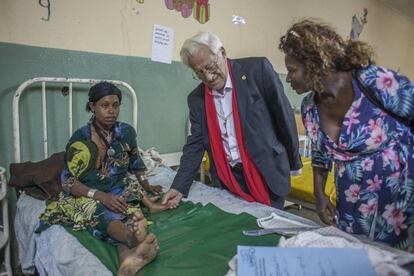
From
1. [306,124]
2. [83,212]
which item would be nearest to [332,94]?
[306,124]

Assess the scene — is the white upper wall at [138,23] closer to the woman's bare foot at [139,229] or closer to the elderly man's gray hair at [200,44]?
the elderly man's gray hair at [200,44]

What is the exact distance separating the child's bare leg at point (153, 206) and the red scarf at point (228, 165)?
Answer: 37 centimetres

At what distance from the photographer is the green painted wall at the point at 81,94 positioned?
1846mm

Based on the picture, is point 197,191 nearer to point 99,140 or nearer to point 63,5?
point 99,140

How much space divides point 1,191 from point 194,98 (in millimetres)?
1102

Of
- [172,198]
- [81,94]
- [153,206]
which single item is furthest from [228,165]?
[81,94]

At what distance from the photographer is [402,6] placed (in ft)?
16.3

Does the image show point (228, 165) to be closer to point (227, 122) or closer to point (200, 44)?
point (227, 122)

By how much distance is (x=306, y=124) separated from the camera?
1229 millimetres

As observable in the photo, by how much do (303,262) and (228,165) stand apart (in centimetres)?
89

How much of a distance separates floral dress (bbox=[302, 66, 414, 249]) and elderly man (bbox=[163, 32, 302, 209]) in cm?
42

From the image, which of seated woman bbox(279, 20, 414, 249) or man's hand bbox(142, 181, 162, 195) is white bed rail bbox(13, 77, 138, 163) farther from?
seated woman bbox(279, 20, 414, 249)

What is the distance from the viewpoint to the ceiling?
15.6 ft

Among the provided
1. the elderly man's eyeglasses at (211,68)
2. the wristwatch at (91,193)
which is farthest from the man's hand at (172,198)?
the elderly man's eyeglasses at (211,68)
